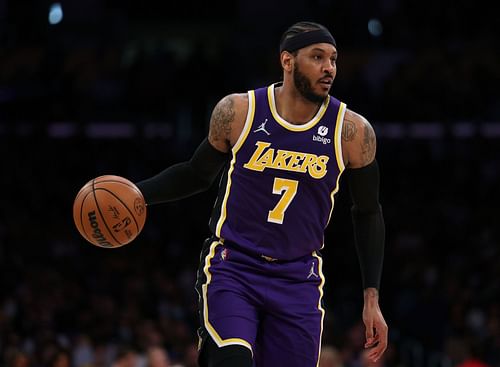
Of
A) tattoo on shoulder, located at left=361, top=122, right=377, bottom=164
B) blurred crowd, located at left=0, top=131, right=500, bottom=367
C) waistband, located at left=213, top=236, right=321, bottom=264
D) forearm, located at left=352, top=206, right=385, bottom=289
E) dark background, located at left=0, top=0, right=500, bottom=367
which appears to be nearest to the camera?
waistband, located at left=213, top=236, right=321, bottom=264

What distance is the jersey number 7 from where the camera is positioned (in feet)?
15.9

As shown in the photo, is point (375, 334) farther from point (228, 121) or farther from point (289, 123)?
point (228, 121)

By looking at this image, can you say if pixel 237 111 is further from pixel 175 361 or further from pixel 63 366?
pixel 175 361

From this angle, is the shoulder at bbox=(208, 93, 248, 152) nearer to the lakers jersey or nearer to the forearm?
the lakers jersey

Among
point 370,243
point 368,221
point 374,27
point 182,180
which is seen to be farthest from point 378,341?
point 374,27

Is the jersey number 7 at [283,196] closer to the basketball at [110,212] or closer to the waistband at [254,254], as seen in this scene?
the waistband at [254,254]

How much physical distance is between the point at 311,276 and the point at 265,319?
33 cm

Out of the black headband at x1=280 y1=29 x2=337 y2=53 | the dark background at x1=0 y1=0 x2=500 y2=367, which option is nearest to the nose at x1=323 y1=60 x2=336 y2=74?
the black headband at x1=280 y1=29 x2=337 y2=53

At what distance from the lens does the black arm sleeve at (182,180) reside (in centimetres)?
516

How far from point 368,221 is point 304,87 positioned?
81 cm

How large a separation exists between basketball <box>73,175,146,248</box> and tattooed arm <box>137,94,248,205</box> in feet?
0.46

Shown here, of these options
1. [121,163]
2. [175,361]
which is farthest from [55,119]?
[175,361]

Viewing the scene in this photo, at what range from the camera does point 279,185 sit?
486 cm

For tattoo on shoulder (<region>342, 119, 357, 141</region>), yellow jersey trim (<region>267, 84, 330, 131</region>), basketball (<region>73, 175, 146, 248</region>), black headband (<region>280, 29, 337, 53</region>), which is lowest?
basketball (<region>73, 175, 146, 248</region>)
